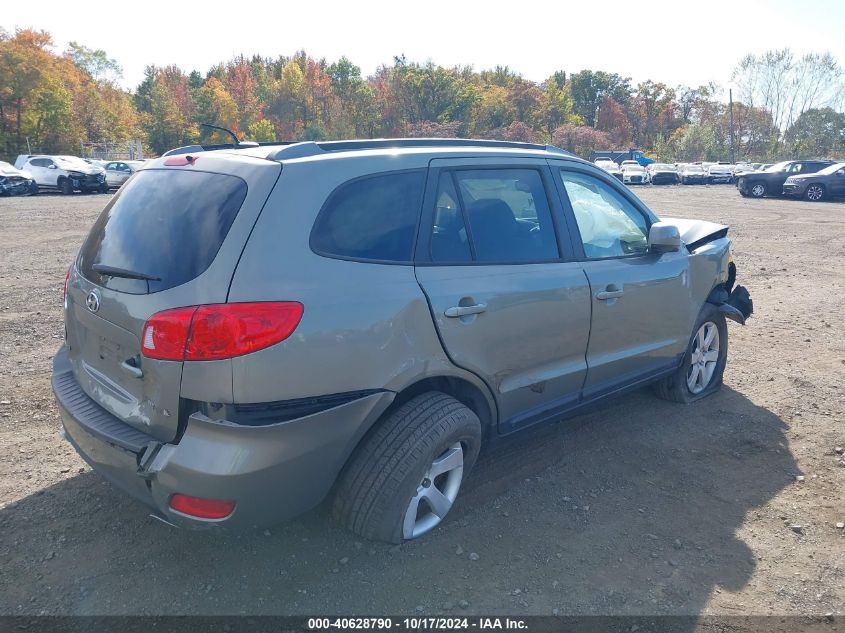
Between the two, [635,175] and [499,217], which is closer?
[499,217]

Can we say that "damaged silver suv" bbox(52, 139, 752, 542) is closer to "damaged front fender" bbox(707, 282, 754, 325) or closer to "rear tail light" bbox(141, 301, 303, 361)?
"rear tail light" bbox(141, 301, 303, 361)

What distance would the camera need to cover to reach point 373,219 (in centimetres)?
284

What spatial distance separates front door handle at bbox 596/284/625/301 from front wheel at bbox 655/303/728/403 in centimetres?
110

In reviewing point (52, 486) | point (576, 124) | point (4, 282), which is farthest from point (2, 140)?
point (576, 124)

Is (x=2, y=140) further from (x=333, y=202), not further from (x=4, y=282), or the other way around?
(x=333, y=202)

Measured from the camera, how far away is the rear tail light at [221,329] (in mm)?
2387

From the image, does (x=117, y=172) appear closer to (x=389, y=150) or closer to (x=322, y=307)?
(x=389, y=150)

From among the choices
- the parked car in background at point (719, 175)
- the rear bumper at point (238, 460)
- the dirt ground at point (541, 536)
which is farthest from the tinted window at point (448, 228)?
the parked car in background at point (719, 175)

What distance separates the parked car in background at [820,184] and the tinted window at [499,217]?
2673 centimetres

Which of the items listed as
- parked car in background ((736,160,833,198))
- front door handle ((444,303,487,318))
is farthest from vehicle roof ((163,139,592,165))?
parked car in background ((736,160,833,198))

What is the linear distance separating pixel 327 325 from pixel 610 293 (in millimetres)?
1895

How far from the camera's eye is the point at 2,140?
47.9 metres

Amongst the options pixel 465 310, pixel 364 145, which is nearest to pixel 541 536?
pixel 465 310

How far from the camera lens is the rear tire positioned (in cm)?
279
